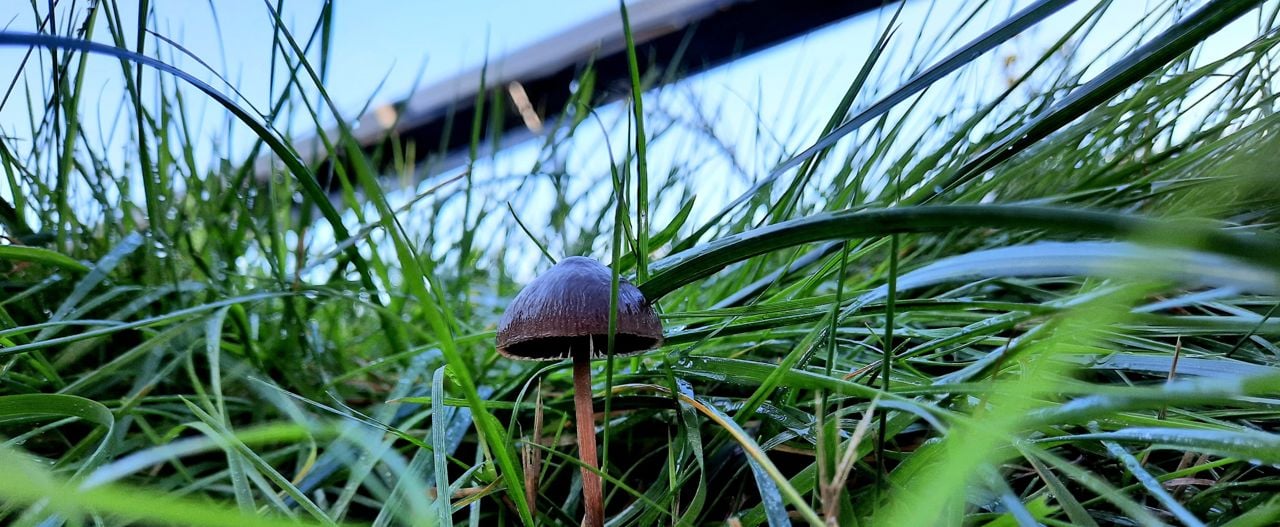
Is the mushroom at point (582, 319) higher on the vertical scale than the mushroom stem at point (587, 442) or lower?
higher

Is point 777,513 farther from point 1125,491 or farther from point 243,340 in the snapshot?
point 243,340

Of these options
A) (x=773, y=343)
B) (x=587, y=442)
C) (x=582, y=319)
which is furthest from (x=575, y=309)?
(x=773, y=343)

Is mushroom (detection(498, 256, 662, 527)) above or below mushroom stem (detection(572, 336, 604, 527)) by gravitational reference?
above

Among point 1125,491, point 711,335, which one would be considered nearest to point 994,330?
point 1125,491

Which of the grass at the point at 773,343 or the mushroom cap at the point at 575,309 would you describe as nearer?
the grass at the point at 773,343

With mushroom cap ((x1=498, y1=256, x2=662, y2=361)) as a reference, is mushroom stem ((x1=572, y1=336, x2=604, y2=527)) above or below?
below

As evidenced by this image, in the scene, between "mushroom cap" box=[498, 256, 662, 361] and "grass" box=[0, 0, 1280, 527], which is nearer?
"grass" box=[0, 0, 1280, 527]
